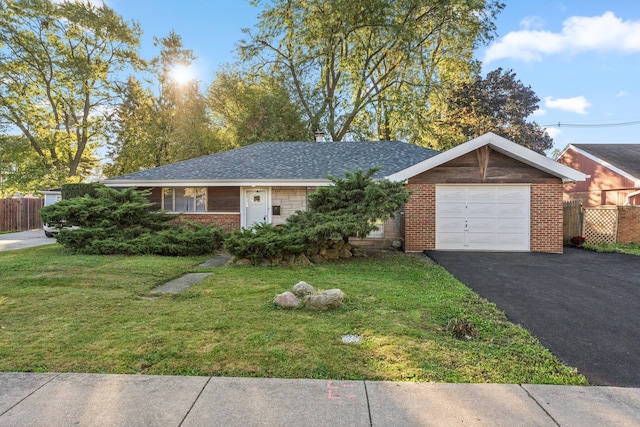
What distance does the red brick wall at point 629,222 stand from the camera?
38.8ft

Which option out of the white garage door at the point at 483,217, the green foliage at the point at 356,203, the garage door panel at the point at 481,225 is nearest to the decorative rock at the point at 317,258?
the green foliage at the point at 356,203

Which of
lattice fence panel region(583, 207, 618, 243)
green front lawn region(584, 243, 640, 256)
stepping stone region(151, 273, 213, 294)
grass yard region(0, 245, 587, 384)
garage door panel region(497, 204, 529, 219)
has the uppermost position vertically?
garage door panel region(497, 204, 529, 219)

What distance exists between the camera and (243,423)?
2430 millimetres

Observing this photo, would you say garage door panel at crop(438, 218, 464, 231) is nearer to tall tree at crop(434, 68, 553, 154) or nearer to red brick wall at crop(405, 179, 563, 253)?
red brick wall at crop(405, 179, 563, 253)

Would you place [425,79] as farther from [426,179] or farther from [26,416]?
[26,416]

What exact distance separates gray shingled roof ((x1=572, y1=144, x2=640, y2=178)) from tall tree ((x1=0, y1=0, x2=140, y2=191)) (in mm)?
30695

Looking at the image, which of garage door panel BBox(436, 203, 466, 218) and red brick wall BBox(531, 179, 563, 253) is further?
garage door panel BBox(436, 203, 466, 218)

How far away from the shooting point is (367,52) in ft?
78.7

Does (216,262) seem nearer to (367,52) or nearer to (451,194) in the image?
(451,194)

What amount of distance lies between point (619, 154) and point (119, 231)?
897 inches

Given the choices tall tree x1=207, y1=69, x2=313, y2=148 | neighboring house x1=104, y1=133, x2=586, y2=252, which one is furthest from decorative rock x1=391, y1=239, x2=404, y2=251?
tall tree x1=207, y1=69, x2=313, y2=148

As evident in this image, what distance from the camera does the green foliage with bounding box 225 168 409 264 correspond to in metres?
8.36

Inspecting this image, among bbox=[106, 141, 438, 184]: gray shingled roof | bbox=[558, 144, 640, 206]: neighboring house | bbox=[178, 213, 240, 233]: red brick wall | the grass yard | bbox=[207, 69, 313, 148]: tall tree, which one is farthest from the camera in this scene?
bbox=[207, 69, 313, 148]: tall tree

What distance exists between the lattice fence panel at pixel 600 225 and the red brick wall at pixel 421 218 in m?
5.75
